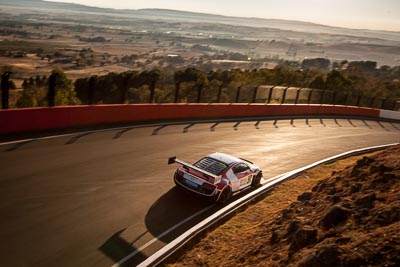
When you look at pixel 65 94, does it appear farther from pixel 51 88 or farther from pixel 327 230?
pixel 327 230

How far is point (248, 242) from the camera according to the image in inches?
313

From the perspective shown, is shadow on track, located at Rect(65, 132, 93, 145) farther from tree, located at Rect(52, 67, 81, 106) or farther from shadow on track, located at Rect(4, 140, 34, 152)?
tree, located at Rect(52, 67, 81, 106)

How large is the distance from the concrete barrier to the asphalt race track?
3.77ft

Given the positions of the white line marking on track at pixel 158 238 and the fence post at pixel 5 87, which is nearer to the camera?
the white line marking on track at pixel 158 238

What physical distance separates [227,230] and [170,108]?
11.9m

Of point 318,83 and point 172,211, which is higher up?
point 172,211

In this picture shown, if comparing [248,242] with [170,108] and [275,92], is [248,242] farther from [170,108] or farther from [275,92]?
[275,92]

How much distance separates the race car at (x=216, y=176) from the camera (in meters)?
10.5

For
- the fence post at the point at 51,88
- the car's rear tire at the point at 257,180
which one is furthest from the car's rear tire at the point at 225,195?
the fence post at the point at 51,88

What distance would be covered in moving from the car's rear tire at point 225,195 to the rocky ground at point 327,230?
32.5 inches

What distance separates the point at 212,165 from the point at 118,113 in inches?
306

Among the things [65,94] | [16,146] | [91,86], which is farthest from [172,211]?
[65,94]

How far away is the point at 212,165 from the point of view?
37.1 feet

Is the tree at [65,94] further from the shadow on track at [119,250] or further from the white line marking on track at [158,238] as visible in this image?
the shadow on track at [119,250]
